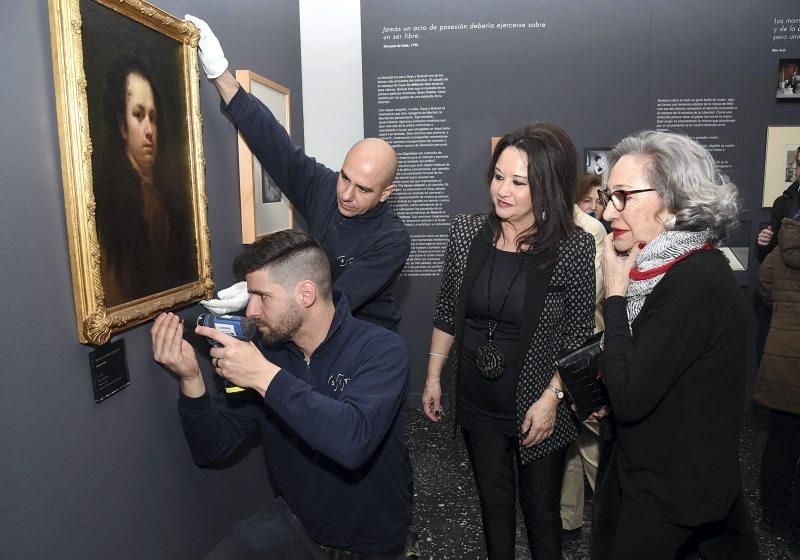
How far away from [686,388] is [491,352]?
29.3 inches

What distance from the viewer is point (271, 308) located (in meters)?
1.82

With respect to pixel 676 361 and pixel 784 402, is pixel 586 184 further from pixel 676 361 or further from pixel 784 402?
pixel 676 361

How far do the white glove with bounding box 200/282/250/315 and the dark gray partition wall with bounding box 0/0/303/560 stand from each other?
0.12 metres

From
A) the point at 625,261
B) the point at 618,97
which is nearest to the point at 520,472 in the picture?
the point at 625,261

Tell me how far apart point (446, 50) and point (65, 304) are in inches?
143

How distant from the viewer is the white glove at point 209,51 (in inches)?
80.7

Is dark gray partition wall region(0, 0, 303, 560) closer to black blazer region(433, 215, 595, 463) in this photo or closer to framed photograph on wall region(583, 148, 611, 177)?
black blazer region(433, 215, 595, 463)

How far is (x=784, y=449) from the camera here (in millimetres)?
2844

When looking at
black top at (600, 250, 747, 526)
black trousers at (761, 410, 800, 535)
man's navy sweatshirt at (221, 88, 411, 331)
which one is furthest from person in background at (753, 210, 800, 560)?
man's navy sweatshirt at (221, 88, 411, 331)

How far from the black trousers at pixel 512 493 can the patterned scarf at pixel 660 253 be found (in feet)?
2.63

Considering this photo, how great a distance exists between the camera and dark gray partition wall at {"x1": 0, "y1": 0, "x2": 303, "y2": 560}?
4.16 ft

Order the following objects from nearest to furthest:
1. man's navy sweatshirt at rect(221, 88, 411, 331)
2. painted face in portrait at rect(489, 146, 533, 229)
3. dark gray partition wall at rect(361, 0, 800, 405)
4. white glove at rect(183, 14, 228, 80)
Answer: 1. white glove at rect(183, 14, 228, 80)
2. painted face in portrait at rect(489, 146, 533, 229)
3. man's navy sweatshirt at rect(221, 88, 411, 331)
4. dark gray partition wall at rect(361, 0, 800, 405)

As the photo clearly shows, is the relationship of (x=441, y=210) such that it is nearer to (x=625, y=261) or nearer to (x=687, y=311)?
(x=625, y=261)

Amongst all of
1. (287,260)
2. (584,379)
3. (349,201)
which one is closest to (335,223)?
(349,201)
